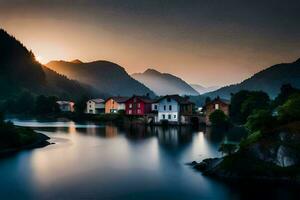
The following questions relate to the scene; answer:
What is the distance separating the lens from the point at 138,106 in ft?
345

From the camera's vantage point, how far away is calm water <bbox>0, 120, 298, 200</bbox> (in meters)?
29.4

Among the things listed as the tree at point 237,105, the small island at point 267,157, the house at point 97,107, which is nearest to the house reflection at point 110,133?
the tree at point 237,105

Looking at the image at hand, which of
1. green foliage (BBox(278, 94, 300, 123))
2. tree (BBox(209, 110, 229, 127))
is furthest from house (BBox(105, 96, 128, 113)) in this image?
green foliage (BBox(278, 94, 300, 123))

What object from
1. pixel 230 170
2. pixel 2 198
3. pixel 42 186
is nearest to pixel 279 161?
pixel 230 170

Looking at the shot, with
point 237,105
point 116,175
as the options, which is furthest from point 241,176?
point 237,105

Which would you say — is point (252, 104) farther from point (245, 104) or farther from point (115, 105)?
point (115, 105)

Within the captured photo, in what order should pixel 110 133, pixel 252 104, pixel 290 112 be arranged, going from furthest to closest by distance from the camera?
pixel 252 104 → pixel 110 133 → pixel 290 112

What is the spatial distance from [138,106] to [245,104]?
100ft

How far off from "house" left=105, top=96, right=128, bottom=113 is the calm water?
193 feet

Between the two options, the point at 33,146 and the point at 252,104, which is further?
the point at 252,104

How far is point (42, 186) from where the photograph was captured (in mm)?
31625

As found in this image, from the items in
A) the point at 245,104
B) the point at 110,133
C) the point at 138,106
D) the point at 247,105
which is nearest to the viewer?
the point at 110,133

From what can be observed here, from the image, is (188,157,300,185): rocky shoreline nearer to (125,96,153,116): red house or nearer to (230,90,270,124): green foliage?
(230,90,270,124): green foliage

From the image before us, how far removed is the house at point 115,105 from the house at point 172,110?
20.2 meters
